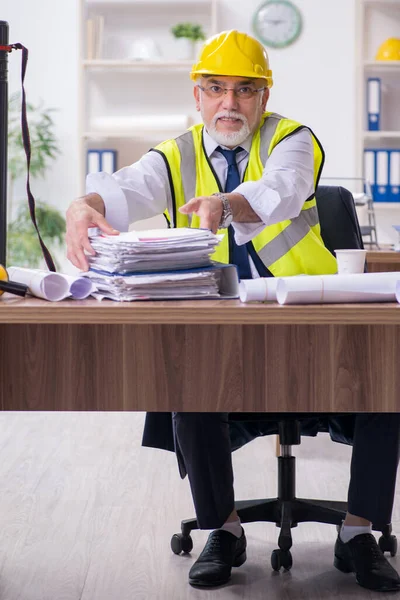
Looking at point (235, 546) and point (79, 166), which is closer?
point (235, 546)

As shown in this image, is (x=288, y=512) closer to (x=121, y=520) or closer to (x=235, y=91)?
(x=121, y=520)

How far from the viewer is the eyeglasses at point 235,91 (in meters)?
2.15

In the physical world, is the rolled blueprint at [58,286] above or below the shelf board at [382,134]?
below

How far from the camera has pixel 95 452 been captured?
321cm

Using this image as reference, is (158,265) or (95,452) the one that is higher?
(158,265)

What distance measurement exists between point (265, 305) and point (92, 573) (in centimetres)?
99

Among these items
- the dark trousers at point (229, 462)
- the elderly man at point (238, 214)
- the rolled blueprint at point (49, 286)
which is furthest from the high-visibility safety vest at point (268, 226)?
the rolled blueprint at point (49, 286)

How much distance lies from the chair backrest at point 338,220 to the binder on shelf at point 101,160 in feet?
9.44

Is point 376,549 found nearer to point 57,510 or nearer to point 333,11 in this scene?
point 57,510

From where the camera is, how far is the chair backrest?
232cm

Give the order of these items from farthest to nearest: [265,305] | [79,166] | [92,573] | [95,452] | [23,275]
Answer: [79,166]
[95,452]
[92,573]
[23,275]
[265,305]

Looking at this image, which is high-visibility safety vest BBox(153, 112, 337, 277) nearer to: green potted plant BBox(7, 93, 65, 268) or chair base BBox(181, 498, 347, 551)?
chair base BBox(181, 498, 347, 551)

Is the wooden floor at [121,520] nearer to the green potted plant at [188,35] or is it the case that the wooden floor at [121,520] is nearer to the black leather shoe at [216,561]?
the black leather shoe at [216,561]

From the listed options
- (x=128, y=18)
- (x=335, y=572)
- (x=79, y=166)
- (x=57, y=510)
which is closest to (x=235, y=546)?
(x=335, y=572)
